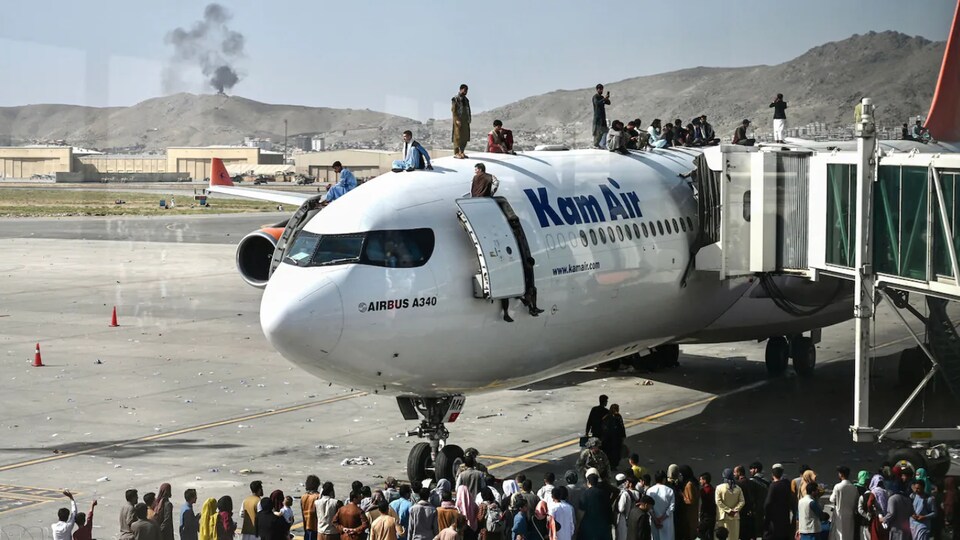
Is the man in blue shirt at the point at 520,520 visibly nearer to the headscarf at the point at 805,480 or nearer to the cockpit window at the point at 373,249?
the headscarf at the point at 805,480

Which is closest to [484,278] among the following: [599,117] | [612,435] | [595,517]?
[612,435]

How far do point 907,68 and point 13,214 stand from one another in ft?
280

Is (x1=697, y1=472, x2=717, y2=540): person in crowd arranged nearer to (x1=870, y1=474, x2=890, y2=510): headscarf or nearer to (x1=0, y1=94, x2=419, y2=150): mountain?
(x1=870, y1=474, x2=890, y2=510): headscarf

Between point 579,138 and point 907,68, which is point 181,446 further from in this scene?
point 907,68

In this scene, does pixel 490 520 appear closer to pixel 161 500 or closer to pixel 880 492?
pixel 161 500

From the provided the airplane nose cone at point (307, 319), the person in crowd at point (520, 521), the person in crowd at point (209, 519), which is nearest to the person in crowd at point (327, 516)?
the person in crowd at point (209, 519)

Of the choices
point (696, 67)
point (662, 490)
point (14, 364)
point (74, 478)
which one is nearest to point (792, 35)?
point (696, 67)

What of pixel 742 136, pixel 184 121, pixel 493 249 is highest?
pixel 184 121

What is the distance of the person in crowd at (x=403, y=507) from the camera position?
16250 mm

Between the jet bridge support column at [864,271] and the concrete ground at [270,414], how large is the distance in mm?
3410

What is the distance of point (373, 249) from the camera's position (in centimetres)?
1892

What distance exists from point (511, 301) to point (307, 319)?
339cm

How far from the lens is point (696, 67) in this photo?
88.3 ft

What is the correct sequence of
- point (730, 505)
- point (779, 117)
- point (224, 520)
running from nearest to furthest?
point (224, 520) → point (730, 505) → point (779, 117)
